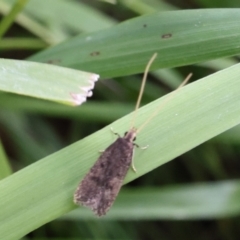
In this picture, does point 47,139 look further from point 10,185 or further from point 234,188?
point 10,185

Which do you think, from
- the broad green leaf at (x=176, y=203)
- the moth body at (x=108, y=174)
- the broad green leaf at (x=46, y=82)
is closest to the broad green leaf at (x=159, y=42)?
the moth body at (x=108, y=174)

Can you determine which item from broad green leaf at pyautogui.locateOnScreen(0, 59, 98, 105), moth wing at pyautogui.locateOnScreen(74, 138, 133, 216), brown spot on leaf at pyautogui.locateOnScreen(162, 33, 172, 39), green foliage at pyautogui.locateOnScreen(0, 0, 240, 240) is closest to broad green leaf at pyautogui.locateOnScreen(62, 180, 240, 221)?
green foliage at pyautogui.locateOnScreen(0, 0, 240, 240)

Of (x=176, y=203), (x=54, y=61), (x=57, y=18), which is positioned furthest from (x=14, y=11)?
(x=176, y=203)

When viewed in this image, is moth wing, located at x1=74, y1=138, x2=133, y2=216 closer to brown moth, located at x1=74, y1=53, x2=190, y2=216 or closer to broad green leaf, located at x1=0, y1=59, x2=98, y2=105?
brown moth, located at x1=74, y1=53, x2=190, y2=216

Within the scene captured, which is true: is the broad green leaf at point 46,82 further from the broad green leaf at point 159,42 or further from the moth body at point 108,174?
the broad green leaf at point 159,42

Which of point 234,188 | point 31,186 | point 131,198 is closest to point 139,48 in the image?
point 31,186
